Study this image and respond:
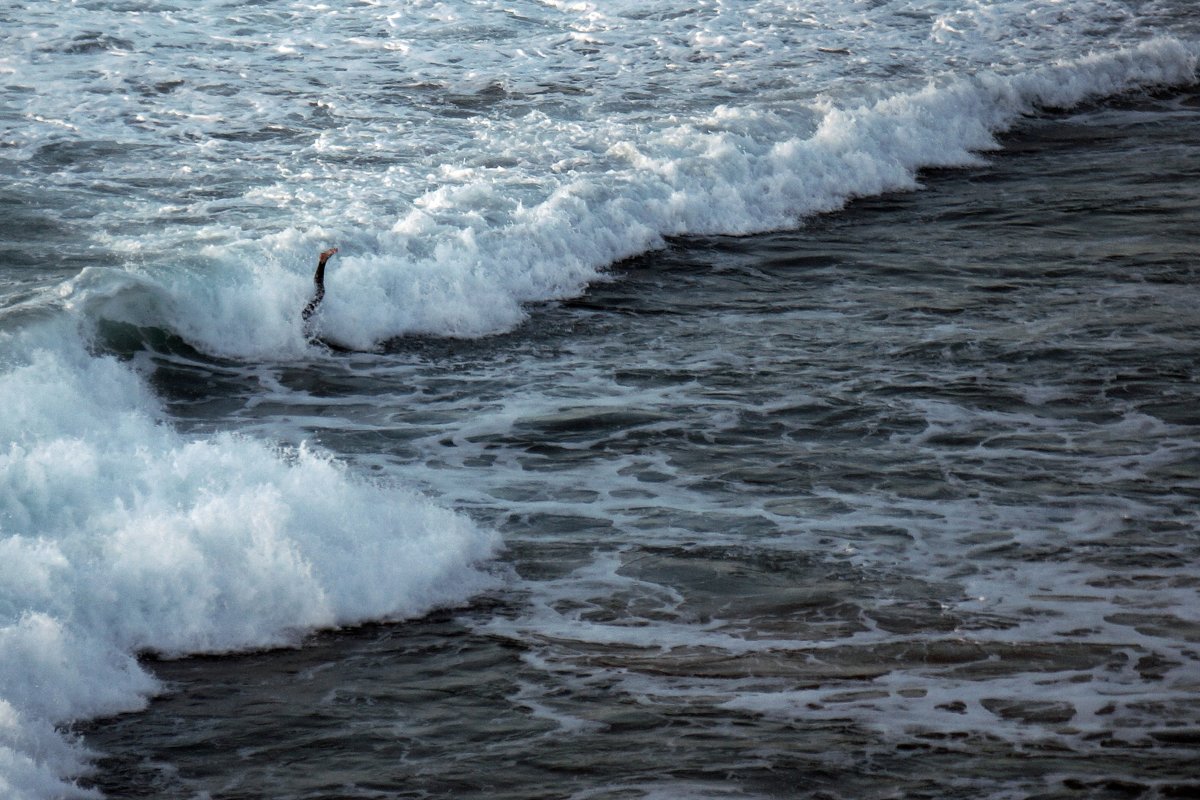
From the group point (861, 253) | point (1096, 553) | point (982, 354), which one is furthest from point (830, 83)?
point (1096, 553)

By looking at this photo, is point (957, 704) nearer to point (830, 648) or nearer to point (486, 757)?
point (830, 648)

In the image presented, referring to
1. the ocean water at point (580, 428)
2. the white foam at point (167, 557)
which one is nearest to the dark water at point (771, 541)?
the ocean water at point (580, 428)

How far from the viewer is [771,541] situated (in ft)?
→ 26.5

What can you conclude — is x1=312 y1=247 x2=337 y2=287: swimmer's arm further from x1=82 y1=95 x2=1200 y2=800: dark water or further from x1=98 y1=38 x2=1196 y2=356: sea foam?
x1=82 y1=95 x2=1200 y2=800: dark water

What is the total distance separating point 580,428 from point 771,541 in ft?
6.86

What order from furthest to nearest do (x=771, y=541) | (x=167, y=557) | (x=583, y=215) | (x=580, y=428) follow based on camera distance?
(x=583, y=215) → (x=580, y=428) → (x=771, y=541) → (x=167, y=557)

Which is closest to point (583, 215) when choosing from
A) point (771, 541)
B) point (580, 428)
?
point (580, 428)

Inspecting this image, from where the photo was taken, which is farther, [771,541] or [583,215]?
[583,215]

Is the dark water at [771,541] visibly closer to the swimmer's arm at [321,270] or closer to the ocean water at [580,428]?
the ocean water at [580,428]

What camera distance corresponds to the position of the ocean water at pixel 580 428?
20.5 ft

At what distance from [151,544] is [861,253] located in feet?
27.5

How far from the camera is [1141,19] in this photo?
23.0 m

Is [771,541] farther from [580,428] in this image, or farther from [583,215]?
[583,215]

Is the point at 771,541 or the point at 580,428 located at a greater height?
the point at 580,428
